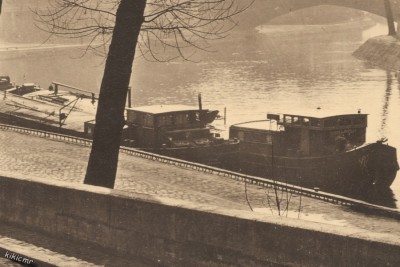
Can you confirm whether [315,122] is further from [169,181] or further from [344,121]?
[169,181]

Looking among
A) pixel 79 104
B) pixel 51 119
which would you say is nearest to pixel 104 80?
pixel 51 119

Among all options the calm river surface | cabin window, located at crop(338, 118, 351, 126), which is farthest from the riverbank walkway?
the calm river surface

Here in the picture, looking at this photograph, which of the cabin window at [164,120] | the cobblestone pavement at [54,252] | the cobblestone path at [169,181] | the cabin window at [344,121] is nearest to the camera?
the cobblestone pavement at [54,252]

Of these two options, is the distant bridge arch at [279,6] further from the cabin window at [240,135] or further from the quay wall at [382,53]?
the cabin window at [240,135]

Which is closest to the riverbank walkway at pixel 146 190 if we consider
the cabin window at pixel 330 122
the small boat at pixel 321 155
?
the small boat at pixel 321 155

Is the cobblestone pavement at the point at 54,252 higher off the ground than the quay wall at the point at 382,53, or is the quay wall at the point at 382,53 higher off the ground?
the quay wall at the point at 382,53

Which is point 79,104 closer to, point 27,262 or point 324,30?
point 27,262

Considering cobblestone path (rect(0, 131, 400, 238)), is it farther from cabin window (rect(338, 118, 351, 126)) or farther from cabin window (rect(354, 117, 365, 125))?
cabin window (rect(354, 117, 365, 125))
